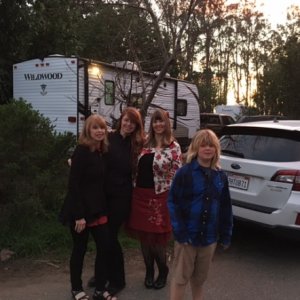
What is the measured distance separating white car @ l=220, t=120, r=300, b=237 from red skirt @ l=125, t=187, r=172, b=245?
4.81 feet

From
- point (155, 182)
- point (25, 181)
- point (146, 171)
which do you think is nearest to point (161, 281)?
point (155, 182)

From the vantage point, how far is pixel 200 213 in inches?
152

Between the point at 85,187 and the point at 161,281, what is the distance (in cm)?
128

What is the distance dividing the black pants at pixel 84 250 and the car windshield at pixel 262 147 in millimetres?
2326

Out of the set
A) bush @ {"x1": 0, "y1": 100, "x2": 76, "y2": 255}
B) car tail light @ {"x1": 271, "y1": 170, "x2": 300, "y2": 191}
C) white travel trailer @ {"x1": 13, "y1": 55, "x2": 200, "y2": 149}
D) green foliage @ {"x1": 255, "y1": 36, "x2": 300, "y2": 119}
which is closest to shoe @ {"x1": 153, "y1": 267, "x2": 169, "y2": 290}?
bush @ {"x1": 0, "y1": 100, "x2": 76, "y2": 255}

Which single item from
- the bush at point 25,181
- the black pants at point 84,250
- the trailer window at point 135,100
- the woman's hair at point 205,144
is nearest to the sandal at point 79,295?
the black pants at point 84,250

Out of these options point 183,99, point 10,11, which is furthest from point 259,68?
point 10,11

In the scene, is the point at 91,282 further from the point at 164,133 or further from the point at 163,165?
the point at 164,133

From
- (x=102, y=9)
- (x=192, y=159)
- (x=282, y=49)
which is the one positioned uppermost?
(x=282, y=49)

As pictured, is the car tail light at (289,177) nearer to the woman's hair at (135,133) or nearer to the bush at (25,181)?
the woman's hair at (135,133)

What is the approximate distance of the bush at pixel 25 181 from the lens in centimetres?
577

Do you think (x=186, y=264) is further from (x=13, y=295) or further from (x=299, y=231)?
(x=299, y=231)

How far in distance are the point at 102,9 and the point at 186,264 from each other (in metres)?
5.95

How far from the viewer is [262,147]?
6059 millimetres
